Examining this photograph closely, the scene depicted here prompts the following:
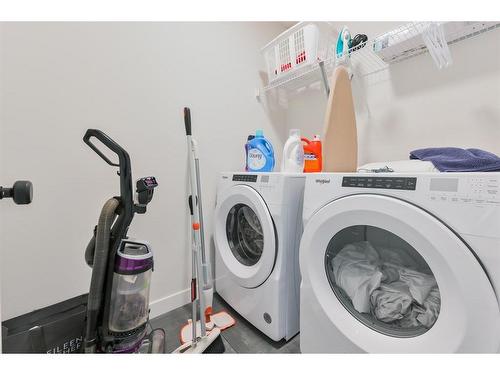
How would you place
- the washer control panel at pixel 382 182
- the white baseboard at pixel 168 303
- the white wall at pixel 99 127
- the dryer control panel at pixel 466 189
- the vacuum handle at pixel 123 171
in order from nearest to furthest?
1. the dryer control panel at pixel 466 189
2. the washer control panel at pixel 382 182
3. the vacuum handle at pixel 123 171
4. the white wall at pixel 99 127
5. the white baseboard at pixel 168 303

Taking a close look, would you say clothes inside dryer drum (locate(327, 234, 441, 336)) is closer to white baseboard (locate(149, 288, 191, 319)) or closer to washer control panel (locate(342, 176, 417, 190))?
washer control panel (locate(342, 176, 417, 190))

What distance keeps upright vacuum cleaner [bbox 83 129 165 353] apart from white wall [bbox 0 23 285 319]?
353mm

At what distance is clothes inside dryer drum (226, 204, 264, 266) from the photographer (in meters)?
1.32

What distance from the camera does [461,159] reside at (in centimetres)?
83

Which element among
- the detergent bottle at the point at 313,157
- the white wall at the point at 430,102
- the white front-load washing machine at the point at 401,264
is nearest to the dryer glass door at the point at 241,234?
the white front-load washing machine at the point at 401,264

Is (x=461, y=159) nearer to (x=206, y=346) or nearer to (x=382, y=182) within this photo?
(x=382, y=182)

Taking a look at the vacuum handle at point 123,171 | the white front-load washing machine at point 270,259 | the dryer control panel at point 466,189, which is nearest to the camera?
the dryer control panel at point 466,189

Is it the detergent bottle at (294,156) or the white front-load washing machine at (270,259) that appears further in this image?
the detergent bottle at (294,156)

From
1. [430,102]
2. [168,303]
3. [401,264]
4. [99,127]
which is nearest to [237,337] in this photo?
[168,303]

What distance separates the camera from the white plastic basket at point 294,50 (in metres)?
1.33

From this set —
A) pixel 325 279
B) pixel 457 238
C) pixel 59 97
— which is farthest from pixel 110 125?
pixel 457 238

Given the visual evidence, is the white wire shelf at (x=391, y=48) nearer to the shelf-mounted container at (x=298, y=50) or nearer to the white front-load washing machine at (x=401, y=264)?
the shelf-mounted container at (x=298, y=50)

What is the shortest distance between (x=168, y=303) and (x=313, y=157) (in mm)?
1257

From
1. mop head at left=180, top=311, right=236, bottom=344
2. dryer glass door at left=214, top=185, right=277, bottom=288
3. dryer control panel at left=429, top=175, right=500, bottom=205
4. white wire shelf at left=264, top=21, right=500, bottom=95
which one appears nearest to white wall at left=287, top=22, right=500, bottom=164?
white wire shelf at left=264, top=21, right=500, bottom=95
